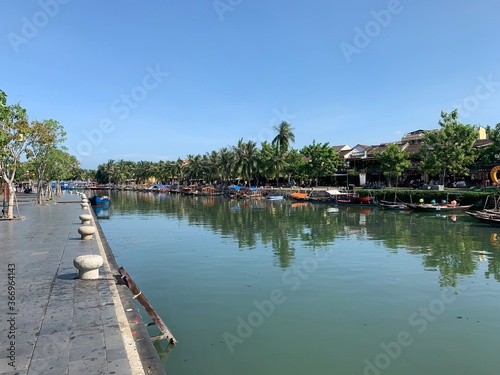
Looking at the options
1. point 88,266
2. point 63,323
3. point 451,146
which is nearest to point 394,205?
point 451,146

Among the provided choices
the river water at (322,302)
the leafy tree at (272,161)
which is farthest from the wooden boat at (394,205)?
the leafy tree at (272,161)

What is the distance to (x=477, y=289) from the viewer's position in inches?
484

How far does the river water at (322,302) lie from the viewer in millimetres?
7387

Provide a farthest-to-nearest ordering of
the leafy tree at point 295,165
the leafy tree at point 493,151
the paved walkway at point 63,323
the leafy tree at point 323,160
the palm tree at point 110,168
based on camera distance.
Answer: the palm tree at point 110,168
the leafy tree at point 295,165
the leafy tree at point 323,160
the leafy tree at point 493,151
the paved walkway at point 63,323

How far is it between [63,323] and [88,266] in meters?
2.53

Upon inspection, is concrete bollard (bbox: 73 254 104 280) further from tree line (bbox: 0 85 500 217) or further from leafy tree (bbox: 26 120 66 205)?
leafy tree (bbox: 26 120 66 205)

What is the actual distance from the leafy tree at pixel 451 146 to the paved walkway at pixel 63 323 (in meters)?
48.5

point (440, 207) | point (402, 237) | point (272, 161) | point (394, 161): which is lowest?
point (402, 237)

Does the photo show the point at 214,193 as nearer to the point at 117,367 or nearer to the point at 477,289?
the point at 477,289

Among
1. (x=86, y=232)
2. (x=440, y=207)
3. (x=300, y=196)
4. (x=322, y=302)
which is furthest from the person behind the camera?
(x=300, y=196)

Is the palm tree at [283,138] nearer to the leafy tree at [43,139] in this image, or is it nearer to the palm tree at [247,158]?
the palm tree at [247,158]

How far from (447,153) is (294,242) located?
118 ft

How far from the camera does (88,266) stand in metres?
8.47

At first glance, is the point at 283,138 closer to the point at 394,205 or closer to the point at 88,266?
the point at 394,205
